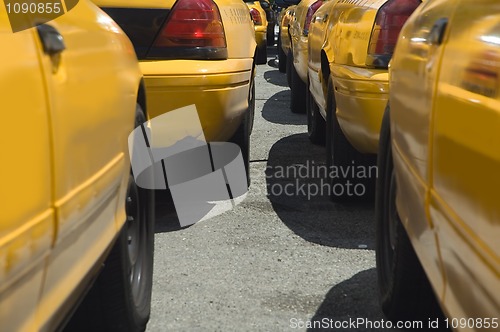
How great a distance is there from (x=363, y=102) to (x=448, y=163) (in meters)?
2.18

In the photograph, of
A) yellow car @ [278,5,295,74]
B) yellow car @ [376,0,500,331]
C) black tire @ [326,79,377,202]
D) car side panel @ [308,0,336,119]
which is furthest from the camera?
yellow car @ [278,5,295,74]

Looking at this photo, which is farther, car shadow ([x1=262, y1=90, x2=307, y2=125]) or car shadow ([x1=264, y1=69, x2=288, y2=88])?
car shadow ([x1=264, y1=69, x2=288, y2=88])

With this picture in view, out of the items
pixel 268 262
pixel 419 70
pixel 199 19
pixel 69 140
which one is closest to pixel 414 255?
pixel 419 70

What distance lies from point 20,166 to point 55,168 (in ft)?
0.69

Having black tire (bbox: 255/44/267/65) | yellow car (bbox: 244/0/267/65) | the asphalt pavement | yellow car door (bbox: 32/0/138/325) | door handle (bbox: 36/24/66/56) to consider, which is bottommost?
black tire (bbox: 255/44/267/65)

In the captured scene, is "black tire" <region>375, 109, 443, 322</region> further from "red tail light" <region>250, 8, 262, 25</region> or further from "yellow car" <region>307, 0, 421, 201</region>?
"red tail light" <region>250, 8, 262, 25</region>

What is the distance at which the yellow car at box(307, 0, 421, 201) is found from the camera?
4199 mm

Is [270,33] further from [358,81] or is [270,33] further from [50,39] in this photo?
[50,39]

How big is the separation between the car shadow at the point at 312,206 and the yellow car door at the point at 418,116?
5.18ft

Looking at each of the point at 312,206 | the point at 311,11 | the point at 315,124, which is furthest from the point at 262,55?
the point at 312,206

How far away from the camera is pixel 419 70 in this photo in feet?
8.41

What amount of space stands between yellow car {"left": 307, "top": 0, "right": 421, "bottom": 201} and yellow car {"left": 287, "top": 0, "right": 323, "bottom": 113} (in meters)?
2.18

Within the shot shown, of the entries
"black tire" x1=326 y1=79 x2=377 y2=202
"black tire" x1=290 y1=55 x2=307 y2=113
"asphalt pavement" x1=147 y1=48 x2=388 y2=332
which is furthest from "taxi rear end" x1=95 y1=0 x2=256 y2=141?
"black tire" x1=290 y1=55 x2=307 y2=113

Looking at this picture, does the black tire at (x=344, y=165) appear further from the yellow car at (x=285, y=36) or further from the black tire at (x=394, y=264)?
the yellow car at (x=285, y=36)
